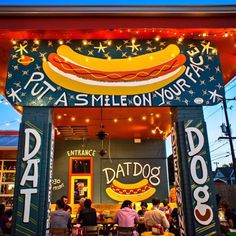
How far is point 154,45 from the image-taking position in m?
5.31

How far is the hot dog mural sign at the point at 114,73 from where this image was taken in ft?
16.0

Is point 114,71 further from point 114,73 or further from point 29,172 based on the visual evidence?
point 29,172

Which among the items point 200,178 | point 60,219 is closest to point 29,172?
point 60,219

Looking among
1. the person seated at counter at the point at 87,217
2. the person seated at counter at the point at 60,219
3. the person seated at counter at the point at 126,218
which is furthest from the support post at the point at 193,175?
the person seated at counter at the point at 60,219

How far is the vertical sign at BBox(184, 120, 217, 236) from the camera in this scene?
171 inches

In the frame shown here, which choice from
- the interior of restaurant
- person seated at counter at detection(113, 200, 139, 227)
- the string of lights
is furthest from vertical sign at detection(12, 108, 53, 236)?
the interior of restaurant

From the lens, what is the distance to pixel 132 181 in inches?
434

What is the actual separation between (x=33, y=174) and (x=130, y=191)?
7112 mm

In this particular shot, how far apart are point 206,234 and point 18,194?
325 centimetres

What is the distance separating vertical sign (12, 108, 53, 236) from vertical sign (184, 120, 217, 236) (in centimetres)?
257

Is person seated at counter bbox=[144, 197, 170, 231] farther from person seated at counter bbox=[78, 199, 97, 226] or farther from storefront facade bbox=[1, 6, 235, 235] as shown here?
person seated at counter bbox=[78, 199, 97, 226]

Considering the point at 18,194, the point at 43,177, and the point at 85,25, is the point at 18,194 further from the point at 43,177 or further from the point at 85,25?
the point at 85,25

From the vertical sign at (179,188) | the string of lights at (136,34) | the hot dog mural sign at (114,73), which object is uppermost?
the string of lights at (136,34)

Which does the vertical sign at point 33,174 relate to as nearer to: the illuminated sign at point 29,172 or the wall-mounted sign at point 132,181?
Answer: the illuminated sign at point 29,172
